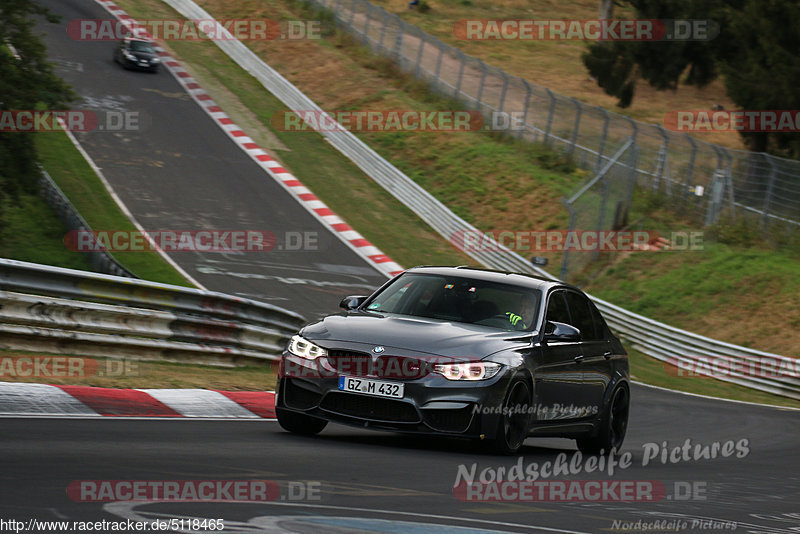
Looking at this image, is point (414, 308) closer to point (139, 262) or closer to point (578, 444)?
point (578, 444)

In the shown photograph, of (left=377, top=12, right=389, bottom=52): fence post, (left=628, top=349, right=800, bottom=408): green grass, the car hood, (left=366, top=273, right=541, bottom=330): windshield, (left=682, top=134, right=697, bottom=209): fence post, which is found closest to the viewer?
the car hood

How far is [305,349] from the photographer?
8453mm

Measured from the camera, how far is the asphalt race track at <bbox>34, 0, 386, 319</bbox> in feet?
74.9

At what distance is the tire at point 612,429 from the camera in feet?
Answer: 32.9

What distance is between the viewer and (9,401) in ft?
26.9

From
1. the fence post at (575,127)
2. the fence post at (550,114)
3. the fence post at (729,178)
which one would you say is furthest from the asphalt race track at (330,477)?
the fence post at (550,114)

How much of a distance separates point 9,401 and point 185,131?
1016 inches

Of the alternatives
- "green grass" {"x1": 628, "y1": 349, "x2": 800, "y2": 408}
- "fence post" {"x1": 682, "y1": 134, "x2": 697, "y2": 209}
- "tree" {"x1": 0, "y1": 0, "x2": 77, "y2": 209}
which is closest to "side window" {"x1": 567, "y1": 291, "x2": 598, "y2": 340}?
"green grass" {"x1": 628, "y1": 349, "x2": 800, "y2": 408}

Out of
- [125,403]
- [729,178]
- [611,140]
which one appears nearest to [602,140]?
[611,140]

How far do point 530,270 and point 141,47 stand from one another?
60.4 ft

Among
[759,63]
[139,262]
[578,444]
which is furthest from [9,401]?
[759,63]

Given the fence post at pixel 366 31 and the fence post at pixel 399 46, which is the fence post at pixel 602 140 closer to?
the fence post at pixel 399 46

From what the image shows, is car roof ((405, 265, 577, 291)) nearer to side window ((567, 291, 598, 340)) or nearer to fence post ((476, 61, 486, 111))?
side window ((567, 291, 598, 340))

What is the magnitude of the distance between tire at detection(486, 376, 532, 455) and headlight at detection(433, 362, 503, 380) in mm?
228
